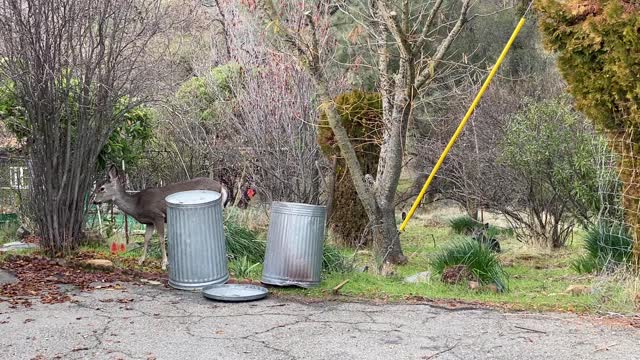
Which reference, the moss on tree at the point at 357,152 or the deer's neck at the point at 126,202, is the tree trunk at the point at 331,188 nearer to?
the moss on tree at the point at 357,152

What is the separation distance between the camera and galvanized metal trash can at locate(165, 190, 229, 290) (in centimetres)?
796

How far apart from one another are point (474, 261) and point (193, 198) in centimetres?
325

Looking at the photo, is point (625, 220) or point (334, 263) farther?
point (334, 263)

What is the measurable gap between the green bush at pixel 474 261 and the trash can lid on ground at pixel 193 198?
2733 millimetres

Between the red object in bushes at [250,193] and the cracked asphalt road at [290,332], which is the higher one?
the red object in bushes at [250,193]

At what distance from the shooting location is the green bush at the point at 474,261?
8.15 meters

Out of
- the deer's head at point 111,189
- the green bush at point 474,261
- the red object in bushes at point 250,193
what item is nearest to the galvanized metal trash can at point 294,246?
the green bush at point 474,261

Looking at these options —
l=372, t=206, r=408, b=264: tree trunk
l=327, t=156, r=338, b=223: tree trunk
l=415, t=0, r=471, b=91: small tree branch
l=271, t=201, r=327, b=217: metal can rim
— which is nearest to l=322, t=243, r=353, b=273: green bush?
l=372, t=206, r=408, b=264: tree trunk

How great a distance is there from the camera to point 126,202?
9.48m

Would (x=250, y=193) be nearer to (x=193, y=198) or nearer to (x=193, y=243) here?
(x=193, y=198)

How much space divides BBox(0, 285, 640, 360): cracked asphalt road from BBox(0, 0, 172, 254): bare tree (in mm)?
2763

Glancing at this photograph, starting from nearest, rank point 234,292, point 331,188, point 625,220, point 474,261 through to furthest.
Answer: point 234,292, point 625,220, point 474,261, point 331,188

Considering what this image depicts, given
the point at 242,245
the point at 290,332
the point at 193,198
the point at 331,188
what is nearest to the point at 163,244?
the point at 242,245

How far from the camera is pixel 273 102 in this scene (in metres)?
13.3
